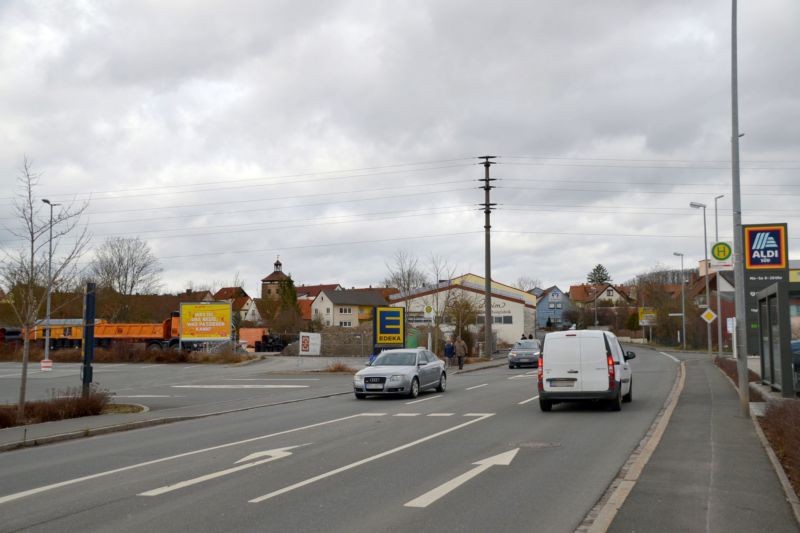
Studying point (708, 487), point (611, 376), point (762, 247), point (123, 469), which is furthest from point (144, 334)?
point (708, 487)

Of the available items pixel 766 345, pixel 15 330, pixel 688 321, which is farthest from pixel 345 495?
pixel 688 321

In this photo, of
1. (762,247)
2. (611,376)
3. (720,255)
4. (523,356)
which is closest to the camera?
(611,376)

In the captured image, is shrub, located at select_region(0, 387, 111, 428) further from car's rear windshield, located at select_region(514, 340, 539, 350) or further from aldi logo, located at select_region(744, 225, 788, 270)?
car's rear windshield, located at select_region(514, 340, 539, 350)

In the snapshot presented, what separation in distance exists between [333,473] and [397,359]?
13.6 metres

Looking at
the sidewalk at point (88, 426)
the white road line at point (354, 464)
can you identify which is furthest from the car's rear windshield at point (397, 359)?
the white road line at point (354, 464)

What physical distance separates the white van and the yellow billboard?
37849mm

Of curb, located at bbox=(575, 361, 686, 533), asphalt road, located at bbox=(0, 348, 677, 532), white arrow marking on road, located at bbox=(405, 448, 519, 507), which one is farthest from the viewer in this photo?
white arrow marking on road, located at bbox=(405, 448, 519, 507)

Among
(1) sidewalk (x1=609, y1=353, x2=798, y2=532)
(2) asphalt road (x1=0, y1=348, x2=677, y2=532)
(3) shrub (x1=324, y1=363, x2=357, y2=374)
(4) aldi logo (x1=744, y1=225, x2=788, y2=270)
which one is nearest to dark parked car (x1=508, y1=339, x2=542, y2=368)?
(3) shrub (x1=324, y1=363, x2=357, y2=374)

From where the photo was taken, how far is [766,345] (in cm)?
1816

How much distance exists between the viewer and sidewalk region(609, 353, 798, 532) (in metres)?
6.70

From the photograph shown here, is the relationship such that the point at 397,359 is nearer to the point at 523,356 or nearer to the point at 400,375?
the point at 400,375

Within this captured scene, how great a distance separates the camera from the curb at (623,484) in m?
6.69

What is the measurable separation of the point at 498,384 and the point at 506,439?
14999 mm

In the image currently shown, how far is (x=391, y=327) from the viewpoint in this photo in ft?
131
